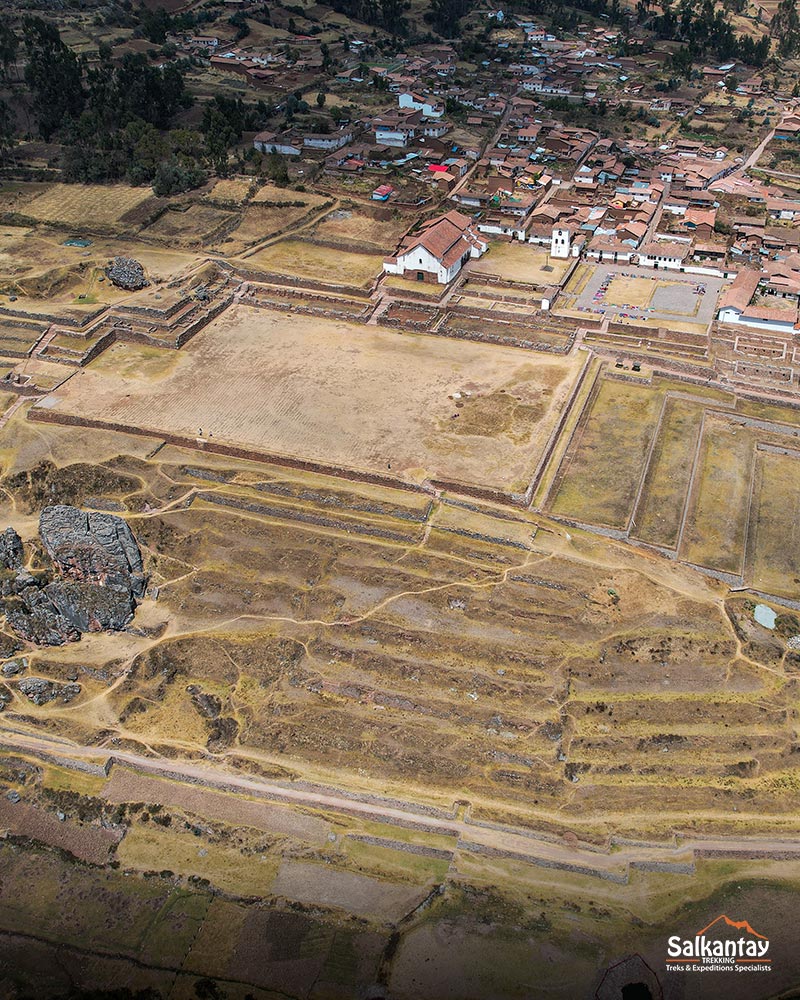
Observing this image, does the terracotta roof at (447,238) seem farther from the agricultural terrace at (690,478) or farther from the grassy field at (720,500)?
the grassy field at (720,500)

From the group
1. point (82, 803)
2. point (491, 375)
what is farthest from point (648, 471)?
point (82, 803)

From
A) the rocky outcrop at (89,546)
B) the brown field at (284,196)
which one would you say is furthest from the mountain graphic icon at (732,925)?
the brown field at (284,196)

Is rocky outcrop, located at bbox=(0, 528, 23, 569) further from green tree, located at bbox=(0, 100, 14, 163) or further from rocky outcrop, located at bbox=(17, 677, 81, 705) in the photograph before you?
green tree, located at bbox=(0, 100, 14, 163)

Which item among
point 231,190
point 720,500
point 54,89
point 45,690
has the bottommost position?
point 45,690

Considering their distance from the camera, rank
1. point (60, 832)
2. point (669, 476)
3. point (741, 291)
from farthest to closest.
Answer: point (741, 291)
point (669, 476)
point (60, 832)

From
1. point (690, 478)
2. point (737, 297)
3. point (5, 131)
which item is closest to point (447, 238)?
point (737, 297)

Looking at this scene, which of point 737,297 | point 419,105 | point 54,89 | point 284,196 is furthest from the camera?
point 419,105

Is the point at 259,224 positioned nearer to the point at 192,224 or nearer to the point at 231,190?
the point at 192,224

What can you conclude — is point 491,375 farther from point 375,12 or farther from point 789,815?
point 375,12
